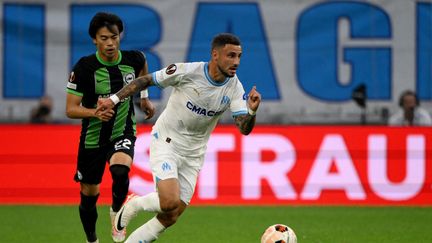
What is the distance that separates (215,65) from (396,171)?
6.74 metres

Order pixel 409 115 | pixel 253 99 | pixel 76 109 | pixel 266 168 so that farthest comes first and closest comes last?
1. pixel 409 115
2. pixel 266 168
3. pixel 76 109
4. pixel 253 99

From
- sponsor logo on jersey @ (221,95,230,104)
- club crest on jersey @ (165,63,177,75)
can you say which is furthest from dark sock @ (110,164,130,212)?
sponsor logo on jersey @ (221,95,230,104)

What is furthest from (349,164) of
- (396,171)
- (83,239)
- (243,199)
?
(83,239)

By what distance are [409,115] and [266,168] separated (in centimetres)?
250

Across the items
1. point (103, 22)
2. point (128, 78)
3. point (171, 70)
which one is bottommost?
point (128, 78)

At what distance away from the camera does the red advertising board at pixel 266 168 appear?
15383 mm

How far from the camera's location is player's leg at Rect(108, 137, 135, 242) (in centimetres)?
1000

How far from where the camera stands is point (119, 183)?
10.1 meters

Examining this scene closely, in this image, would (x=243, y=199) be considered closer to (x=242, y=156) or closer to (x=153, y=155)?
(x=242, y=156)

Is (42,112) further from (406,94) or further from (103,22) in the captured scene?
(103,22)

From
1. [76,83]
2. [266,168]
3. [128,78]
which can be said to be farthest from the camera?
[266,168]

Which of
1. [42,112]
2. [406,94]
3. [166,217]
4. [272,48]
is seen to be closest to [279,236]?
[166,217]

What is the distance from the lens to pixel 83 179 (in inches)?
407

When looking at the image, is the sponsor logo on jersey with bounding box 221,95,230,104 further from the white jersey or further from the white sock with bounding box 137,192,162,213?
the white sock with bounding box 137,192,162,213
